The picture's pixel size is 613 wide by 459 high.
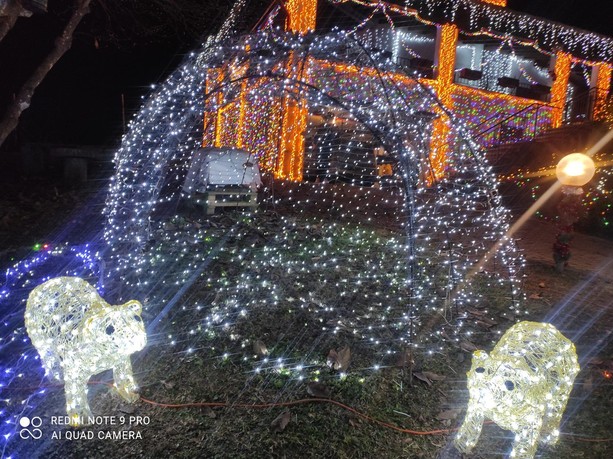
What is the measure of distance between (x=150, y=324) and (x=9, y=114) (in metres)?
3.36

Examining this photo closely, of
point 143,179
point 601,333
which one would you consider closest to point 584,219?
point 601,333

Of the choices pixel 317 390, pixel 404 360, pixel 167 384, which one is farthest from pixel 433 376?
pixel 167 384

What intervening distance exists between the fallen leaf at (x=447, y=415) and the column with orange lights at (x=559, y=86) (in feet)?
53.7

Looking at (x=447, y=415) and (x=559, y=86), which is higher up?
(x=559, y=86)

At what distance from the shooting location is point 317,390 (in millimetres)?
3582

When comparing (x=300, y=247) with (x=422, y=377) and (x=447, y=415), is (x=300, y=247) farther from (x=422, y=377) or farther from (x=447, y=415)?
(x=447, y=415)

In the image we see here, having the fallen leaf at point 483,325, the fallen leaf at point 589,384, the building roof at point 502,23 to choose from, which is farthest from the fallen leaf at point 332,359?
the building roof at point 502,23

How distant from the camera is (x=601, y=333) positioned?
16.2 ft

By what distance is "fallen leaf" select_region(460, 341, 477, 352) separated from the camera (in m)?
4.39

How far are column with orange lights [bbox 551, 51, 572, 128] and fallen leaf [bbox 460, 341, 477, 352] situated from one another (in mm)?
15179

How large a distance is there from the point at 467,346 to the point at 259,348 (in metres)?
2.19

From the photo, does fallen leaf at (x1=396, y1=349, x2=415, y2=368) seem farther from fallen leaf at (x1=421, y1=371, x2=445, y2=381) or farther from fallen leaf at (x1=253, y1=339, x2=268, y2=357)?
fallen leaf at (x1=253, y1=339, x2=268, y2=357)

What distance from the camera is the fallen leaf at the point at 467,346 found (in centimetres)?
439

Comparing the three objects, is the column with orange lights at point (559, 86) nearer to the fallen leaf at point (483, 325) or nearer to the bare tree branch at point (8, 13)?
the fallen leaf at point (483, 325)
